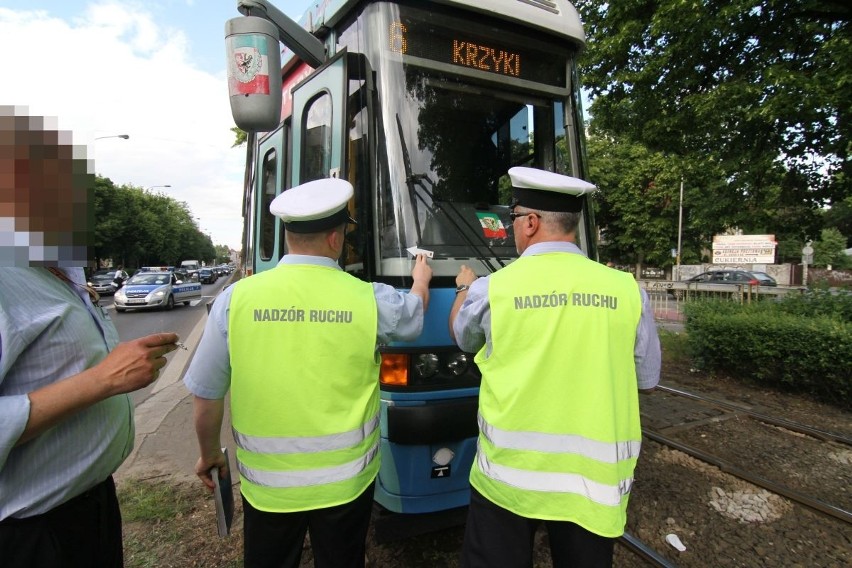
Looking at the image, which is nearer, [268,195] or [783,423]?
[268,195]

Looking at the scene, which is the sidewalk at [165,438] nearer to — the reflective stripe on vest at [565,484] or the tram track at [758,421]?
the reflective stripe on vest at [565,484]

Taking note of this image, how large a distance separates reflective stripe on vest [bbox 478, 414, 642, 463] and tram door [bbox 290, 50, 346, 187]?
1607 millimetres

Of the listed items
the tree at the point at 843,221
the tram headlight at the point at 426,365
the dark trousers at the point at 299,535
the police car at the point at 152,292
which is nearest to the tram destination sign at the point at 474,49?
the tram headlight at the point at 426,365

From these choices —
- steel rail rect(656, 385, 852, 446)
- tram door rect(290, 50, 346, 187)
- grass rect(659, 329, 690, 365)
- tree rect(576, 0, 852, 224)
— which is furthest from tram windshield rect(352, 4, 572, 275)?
grass rect(659, 329, 690, 365)

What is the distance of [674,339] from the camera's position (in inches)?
328

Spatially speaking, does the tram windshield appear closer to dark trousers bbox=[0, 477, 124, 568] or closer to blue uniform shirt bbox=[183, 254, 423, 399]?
blue uniform shirt bbox=[183, 254, 423, 399]

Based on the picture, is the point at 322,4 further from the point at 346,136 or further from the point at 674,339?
the point at 674,339

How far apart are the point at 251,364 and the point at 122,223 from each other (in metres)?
44.6

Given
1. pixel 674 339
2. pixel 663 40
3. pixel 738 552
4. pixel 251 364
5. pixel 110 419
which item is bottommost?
pixel 738 552

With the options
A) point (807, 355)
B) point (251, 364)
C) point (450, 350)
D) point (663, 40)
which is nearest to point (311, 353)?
point (251, 364)

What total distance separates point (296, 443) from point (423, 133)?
1.81 meters

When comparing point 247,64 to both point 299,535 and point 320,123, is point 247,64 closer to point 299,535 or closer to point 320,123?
point 320,123

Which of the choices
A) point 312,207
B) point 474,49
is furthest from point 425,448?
point 474,49

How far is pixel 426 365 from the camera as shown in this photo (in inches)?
98.7
